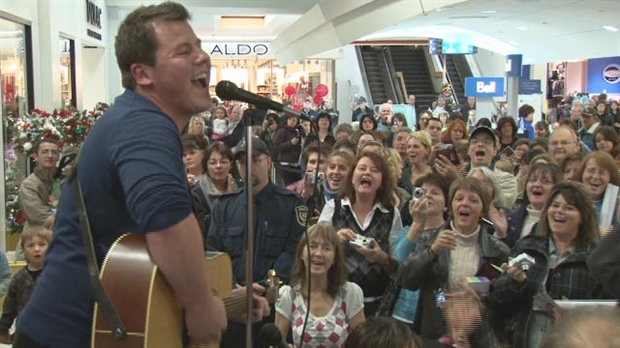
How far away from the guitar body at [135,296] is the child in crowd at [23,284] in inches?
98.7

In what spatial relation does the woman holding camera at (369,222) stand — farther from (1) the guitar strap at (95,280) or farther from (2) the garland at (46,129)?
(2) the garland at (46,129)

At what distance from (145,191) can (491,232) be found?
262cm

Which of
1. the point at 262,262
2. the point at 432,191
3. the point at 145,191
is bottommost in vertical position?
the point at 262,262

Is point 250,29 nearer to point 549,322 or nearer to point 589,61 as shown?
point 589,61

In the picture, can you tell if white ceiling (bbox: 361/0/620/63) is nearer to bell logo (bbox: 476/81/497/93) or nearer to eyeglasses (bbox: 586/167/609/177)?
bell logo (bbox: 476/81/497/93)

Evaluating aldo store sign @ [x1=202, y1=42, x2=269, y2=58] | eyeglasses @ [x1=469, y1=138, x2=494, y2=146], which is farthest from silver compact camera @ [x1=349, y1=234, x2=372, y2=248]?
aldo store sign @ [x1=202, y1=42, x2=269, y2=58]

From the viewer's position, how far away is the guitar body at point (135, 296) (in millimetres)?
1728

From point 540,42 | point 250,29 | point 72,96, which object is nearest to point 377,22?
point 72,96

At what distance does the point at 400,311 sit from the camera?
3.78m

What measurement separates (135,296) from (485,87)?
18915 millimetres

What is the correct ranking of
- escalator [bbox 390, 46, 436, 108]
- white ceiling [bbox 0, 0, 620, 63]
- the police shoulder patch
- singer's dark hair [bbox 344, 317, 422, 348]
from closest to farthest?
singer's dark hair [bbox 344, 317, 422, 348] → the police shoulder patch → white ceiling [bbox 0, 0, 620, 63] → escalator [bbox 390, 46, 436, 108]

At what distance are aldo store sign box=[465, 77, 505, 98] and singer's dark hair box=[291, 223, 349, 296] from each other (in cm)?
1682

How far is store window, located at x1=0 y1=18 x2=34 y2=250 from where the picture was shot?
24.2 ft

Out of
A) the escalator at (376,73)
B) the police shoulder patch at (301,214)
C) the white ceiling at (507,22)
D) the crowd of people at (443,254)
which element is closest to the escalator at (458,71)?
the escalator at (376,73)
